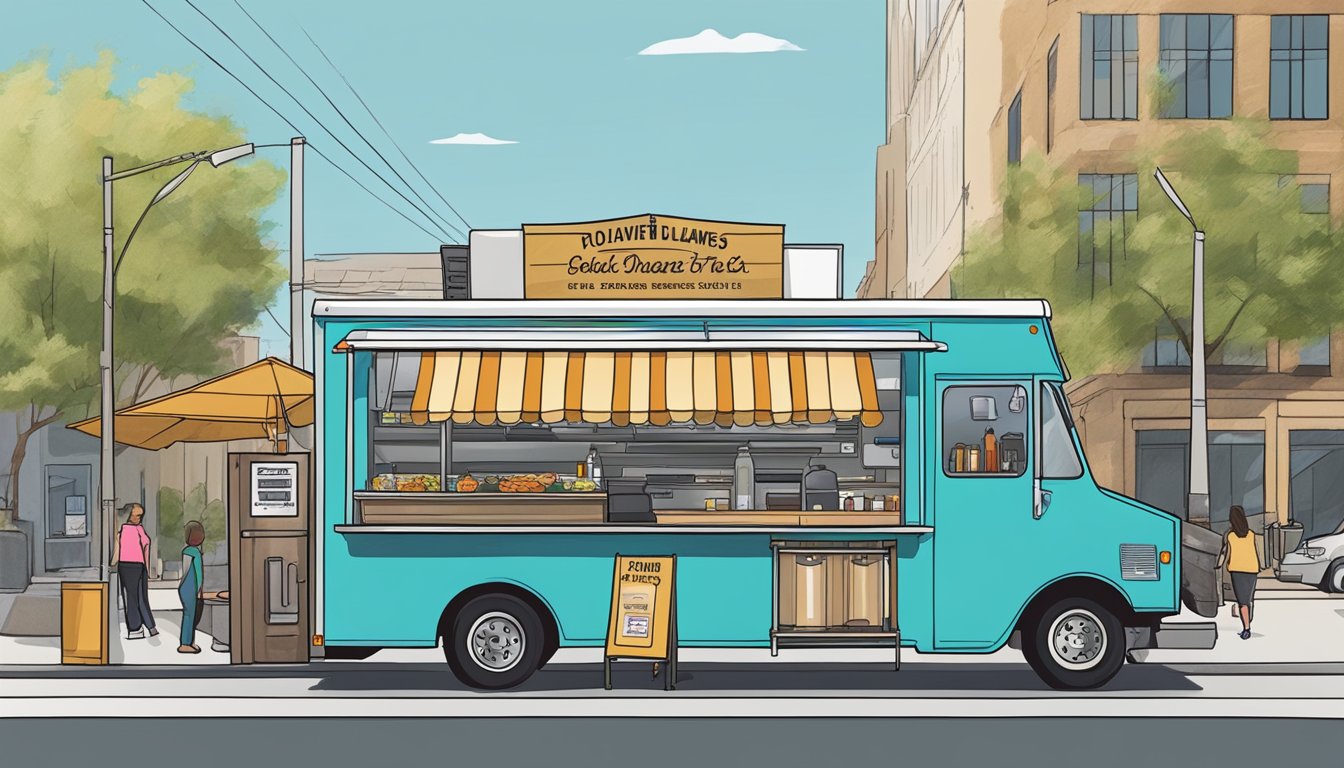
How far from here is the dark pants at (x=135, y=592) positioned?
19.3 meters

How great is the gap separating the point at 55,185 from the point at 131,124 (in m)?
2.58

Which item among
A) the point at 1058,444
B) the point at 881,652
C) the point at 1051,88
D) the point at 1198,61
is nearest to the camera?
the point at 1058,444

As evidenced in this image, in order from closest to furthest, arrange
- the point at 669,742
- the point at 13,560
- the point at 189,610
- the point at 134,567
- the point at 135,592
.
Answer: the point at 669,742 < the point at 189,610 < the point at 134,567 < the point at 135,592 < the point at 13,560

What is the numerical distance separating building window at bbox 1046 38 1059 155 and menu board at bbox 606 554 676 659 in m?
26.8

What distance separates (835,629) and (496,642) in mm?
3066

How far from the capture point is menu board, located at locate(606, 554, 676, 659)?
14.5 metres

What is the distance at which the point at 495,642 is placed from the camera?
14.9 meters

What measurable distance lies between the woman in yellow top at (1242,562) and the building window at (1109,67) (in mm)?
19631

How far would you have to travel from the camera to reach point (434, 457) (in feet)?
50.0

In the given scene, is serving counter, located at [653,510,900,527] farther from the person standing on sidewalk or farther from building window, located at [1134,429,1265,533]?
building window, located at [1134,429,1265,533]

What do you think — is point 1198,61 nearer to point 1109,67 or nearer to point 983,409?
point 1109,67

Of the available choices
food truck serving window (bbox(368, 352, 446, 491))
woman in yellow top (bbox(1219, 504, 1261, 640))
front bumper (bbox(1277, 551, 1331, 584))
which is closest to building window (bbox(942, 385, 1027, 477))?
food truck serving window (bbox(368, 352, 446, 491))

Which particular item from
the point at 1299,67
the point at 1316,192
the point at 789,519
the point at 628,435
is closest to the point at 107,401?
the point at 628,435

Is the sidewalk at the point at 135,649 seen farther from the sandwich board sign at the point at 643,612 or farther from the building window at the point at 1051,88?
the building window at the point at 1051,88
